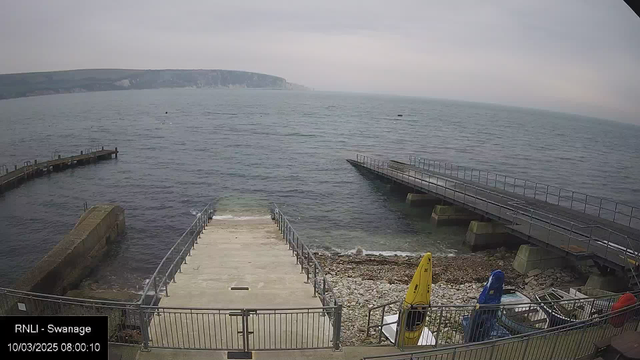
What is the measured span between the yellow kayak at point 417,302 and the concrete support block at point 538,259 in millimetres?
13829

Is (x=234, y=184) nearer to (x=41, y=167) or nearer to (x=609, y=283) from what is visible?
(x=41, y=167)

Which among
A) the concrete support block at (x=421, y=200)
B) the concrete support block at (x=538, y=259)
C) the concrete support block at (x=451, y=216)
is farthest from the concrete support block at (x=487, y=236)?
the concrete support block at (x=421, y=200)

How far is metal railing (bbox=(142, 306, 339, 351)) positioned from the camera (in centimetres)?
833

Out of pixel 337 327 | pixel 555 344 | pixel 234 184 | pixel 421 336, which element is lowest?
pixel 234 184

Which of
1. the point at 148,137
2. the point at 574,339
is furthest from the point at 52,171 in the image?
the point at 574,339

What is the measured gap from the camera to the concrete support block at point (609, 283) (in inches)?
652

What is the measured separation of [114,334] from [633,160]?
309 ft

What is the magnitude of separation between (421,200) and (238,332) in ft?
89.2

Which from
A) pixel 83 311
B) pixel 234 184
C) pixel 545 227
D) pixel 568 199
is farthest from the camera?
pixel 234 184

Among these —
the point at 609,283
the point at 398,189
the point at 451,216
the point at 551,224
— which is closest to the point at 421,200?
the point at 451,216

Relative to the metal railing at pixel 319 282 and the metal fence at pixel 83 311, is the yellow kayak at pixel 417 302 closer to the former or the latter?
the metal railing at pixel 319 282

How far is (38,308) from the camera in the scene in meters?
12.7

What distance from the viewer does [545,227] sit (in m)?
21.0

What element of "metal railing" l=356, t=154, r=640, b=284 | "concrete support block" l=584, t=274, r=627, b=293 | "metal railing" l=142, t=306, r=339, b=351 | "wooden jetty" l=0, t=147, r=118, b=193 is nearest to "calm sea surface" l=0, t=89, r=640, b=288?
"wooden jetty" l=0, t=147, r=118, b=193
